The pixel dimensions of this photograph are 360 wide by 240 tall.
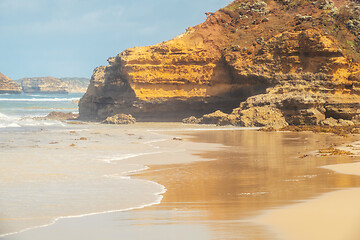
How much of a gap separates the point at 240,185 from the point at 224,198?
1382 mm

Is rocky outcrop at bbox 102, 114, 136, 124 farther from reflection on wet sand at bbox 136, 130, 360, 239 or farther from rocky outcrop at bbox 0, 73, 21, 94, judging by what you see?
rocky outcrop at bbox 0, 73, 21, 94

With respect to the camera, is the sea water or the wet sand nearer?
Answer: the wet sand

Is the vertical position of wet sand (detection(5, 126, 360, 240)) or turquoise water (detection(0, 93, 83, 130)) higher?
turquoise water (detection(0, 93, 83, 130))

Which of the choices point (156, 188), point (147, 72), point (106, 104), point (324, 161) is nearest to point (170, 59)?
point (147, 72)

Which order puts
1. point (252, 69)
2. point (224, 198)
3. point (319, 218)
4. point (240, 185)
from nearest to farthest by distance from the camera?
point (319, 218), point (224, 198), point (240, 185), point (252, 69)

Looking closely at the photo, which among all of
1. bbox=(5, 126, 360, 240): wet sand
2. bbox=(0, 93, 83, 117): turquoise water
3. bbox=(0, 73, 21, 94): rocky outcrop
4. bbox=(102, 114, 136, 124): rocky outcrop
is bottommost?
bbox=(5, 126, 360, 240): wet sand

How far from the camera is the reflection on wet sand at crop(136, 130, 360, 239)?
623 cm

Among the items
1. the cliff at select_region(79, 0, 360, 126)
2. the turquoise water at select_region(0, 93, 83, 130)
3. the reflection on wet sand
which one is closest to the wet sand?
the reflection on wet sand

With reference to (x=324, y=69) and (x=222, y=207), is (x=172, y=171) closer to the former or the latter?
(x=222, y=207)

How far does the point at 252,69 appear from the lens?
3177cm

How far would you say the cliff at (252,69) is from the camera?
28422 millimetres

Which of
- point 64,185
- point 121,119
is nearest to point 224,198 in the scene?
point 64,185

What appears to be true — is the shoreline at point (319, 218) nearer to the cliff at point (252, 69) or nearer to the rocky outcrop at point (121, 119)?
the cliff at point (252, 69)

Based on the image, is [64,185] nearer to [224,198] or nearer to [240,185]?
[224,198]
